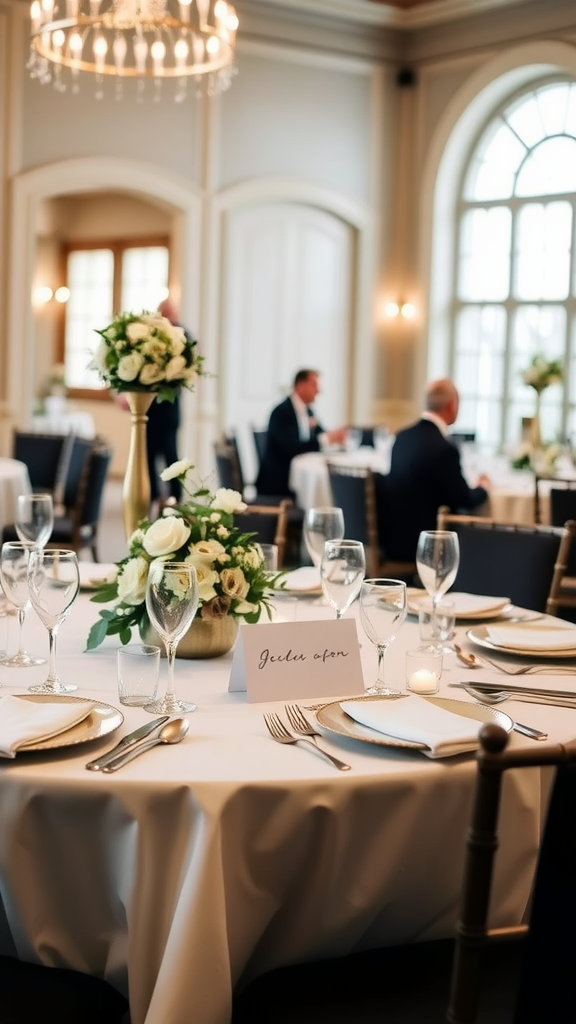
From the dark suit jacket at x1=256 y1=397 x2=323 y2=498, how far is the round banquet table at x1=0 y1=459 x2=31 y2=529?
5.79ft

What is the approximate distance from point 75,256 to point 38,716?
1404cm

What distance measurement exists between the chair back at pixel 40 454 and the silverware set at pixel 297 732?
17.6ft

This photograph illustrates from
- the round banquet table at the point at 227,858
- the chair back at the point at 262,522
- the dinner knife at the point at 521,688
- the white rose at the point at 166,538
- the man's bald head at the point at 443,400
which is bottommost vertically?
the round banquet table at the point at 227,858

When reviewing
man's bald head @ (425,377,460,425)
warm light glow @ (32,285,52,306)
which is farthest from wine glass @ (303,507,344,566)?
warm light glow @ (32,285,52,306)

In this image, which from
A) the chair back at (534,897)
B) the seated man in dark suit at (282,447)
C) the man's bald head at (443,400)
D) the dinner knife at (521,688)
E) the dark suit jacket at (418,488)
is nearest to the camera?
the chair back at (534,897)

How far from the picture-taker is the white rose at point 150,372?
11.4ft

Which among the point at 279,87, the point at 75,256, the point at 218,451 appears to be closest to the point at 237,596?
the point at 218,451

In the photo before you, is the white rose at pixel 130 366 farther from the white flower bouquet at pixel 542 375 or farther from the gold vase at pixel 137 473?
the white flower bouquet at pixel 542 375

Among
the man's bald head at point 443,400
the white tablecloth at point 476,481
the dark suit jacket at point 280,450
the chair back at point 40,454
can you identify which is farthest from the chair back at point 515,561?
the chair back at point 40,454

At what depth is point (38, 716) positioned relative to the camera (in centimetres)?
185

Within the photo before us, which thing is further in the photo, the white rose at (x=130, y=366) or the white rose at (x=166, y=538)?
the white rose at (x=130, y=366)

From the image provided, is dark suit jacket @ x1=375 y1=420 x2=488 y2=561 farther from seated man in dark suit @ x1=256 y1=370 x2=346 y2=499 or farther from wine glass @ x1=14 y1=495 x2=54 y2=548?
wine glass @ x1=14 y1=495 x2=54 y2=548

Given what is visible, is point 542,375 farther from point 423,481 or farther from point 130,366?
point 130,366

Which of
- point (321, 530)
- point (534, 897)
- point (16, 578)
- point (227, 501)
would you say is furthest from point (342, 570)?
point (534, 897)
